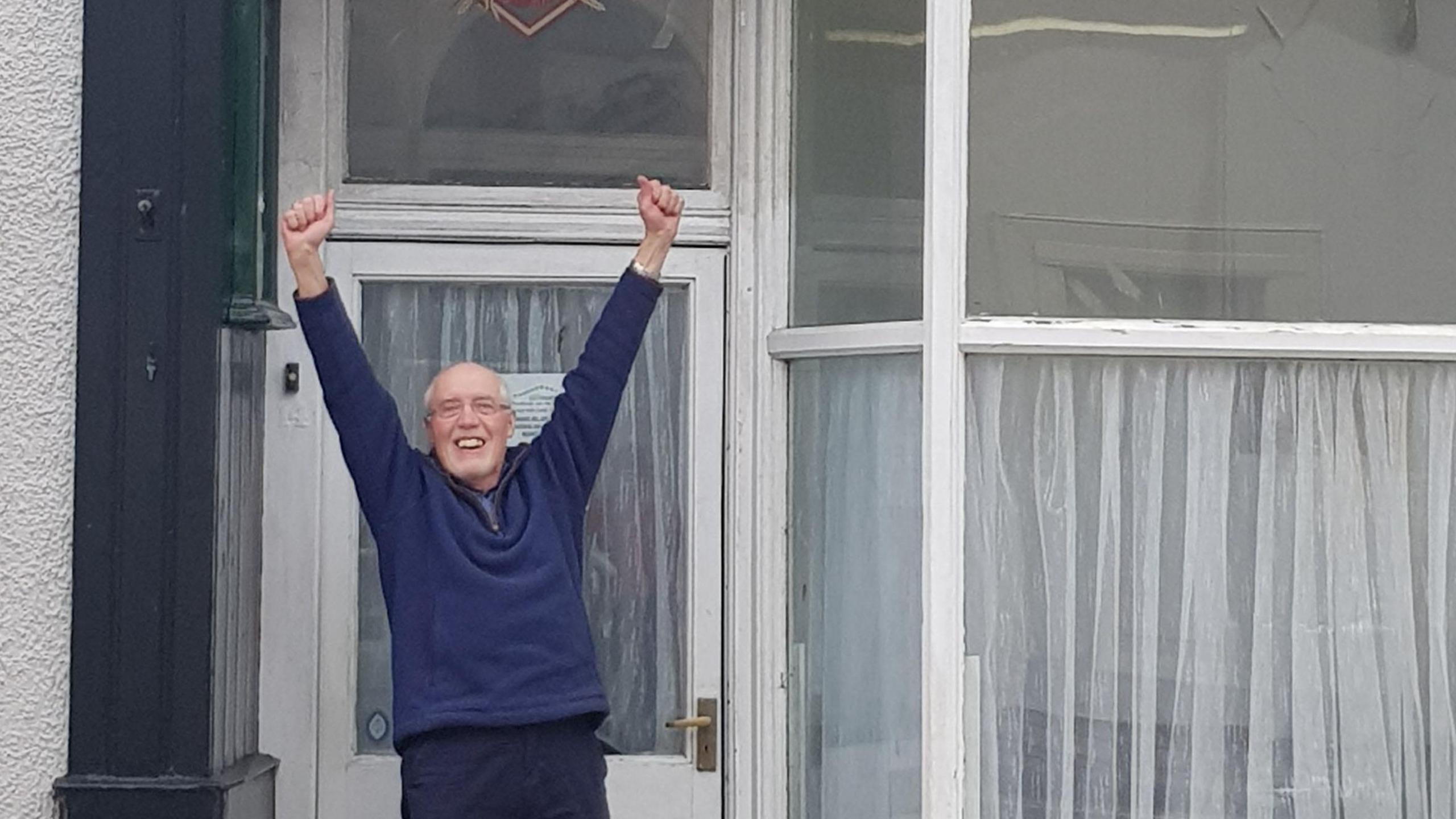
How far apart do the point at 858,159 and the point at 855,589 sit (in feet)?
2.90

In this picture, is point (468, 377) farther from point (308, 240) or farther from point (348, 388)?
point (308, 240)

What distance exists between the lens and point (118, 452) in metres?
3.94

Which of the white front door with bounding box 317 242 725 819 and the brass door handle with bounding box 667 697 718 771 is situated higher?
the white front door with bounding box 317 242 725 819

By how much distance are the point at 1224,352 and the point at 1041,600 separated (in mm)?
593

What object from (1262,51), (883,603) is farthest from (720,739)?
(1262,51)

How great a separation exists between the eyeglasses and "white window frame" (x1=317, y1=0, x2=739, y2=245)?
2.06ft

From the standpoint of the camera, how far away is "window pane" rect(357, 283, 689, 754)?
4535 millimetres

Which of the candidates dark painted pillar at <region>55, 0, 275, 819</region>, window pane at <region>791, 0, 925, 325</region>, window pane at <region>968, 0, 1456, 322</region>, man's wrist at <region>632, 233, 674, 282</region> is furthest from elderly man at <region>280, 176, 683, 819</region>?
window pane at <region>968, 0, 1456, 322</region>

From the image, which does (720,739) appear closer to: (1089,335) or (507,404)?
(507,404)

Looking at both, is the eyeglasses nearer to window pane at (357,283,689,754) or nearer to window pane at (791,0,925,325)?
window pane at (357,283,689,754)

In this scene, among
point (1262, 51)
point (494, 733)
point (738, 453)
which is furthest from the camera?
point (738, 453)

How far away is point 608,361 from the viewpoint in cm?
397

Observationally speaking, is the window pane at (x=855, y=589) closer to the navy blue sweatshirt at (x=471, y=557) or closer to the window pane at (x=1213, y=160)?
the window pane at (x=1213, y=160)

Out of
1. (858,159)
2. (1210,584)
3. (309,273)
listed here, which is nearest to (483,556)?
(309,273)
